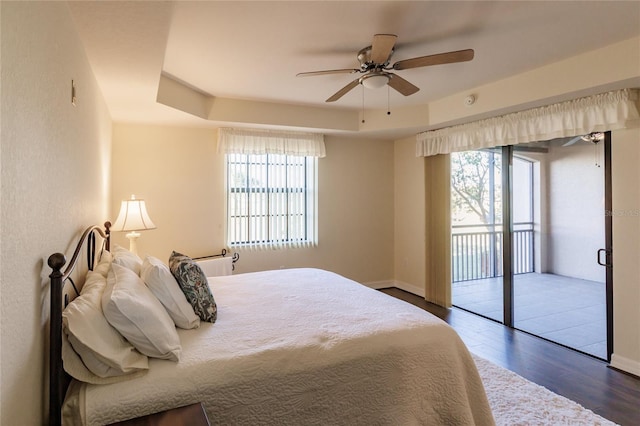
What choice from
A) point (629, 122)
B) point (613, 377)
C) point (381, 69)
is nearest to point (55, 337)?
point (381, 69)

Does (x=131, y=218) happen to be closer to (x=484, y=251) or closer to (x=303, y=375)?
(x=303, y=375)

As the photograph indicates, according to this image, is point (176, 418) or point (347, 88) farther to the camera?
point (347, 88)

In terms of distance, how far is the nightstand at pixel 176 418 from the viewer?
1270 mm

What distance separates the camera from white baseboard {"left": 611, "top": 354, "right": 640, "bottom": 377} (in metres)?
2.84

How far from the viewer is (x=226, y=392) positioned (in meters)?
1.49

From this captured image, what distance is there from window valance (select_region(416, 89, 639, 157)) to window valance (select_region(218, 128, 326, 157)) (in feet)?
5.37

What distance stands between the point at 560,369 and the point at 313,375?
2.48 metres

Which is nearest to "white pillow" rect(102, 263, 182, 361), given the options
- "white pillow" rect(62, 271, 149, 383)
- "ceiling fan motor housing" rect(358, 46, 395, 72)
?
"white pillow" rect(62, 271, 149, 383)

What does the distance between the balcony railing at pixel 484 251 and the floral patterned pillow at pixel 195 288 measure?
349 cm

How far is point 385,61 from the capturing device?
8.33 ft

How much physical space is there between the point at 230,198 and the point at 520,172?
354cm

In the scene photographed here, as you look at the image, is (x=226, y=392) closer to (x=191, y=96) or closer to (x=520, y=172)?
(x=191, y=96)

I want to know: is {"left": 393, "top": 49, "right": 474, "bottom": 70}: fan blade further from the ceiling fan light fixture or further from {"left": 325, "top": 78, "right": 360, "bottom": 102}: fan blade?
{"left": 325, "top": 78, "right": 360, "bottom": 102}: fan blade

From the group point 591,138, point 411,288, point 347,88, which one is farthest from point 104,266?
point 411,288
